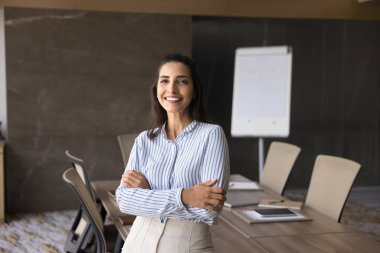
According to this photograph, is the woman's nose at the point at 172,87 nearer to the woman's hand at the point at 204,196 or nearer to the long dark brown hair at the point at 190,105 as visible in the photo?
the long dark brown hair at the point at 190,105

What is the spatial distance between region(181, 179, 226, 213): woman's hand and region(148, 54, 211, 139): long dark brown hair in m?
0.32

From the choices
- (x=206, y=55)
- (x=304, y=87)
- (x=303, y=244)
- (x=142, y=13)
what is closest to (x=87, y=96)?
(x=142, y=13)

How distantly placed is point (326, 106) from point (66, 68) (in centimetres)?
Result: 393

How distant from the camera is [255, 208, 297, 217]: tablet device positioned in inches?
113

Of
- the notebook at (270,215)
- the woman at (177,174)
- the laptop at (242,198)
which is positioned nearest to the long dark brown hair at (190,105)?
the woman at (177,174)

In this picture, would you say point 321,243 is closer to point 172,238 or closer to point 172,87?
point 172,238

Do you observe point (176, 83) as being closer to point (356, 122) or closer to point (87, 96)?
point (87, 96)

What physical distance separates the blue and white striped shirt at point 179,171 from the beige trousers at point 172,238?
0.03 meters

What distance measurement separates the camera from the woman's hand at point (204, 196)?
5.68 ft

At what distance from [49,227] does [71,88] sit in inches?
66.3

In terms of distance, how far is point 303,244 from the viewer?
241 centimetres

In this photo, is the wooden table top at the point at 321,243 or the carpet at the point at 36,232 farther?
the carpet at the point at 36,232

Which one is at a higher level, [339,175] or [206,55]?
[206,55]

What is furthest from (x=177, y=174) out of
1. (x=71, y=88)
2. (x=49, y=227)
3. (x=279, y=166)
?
(x=71, y=88)
